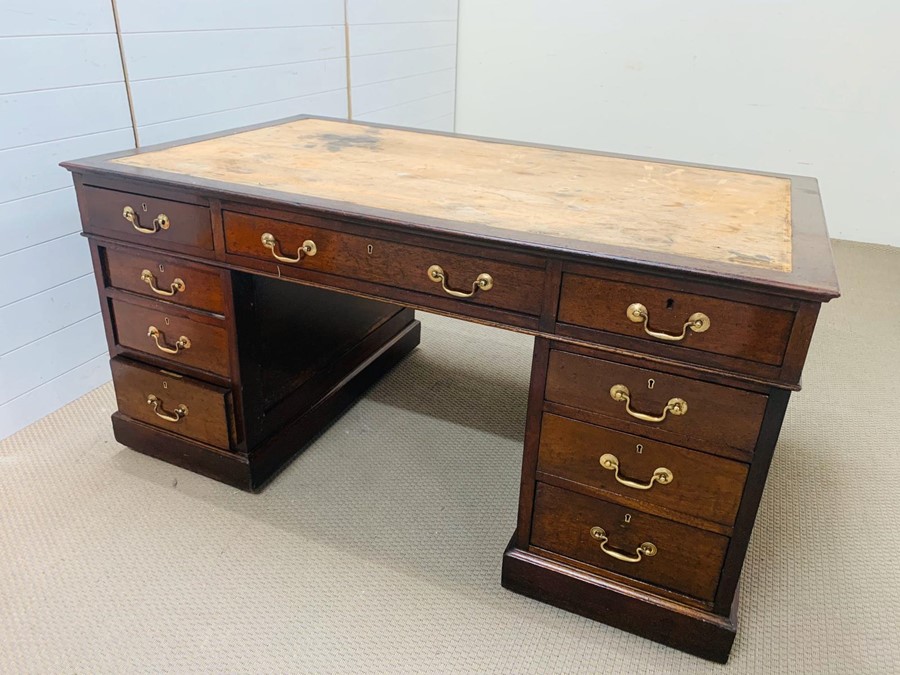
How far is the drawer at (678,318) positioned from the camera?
1040 millimetres

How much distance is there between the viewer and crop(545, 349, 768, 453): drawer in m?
1.12

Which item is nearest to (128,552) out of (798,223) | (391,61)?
(798,223)

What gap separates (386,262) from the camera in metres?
1.28

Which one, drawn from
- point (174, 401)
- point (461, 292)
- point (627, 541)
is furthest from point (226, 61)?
point (627, 541)

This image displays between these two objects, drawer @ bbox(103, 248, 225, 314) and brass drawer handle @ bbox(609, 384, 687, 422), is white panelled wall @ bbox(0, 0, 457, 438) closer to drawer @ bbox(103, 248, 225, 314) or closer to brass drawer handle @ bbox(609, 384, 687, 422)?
drawer @ bbox(103, 248, 225, 314)

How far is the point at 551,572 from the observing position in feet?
4.53

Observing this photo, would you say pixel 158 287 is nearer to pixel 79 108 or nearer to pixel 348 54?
pixel 79 108

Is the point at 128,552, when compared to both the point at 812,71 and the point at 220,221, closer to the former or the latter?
the point at 220,221

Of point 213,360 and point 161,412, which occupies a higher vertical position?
point 213,360

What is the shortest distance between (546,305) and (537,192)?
350mm

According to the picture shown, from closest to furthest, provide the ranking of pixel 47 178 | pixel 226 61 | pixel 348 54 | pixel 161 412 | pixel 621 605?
pixel 621 605 → pixel 161 412 → pixel 47 178 → pixel 226 61 → pixel 348 54

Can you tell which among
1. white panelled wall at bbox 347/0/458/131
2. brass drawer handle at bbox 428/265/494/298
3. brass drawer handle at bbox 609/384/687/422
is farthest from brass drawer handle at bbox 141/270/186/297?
white panelled wall at bbox 347/0/458/131

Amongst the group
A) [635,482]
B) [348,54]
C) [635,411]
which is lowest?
[635,482]

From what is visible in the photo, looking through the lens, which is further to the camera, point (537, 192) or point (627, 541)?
point (537, 192)
